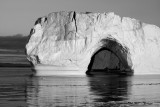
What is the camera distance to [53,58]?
31.3 m

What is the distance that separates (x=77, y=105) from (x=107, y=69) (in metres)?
47.2

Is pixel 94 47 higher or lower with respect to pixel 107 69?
higher

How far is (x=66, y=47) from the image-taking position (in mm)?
31734

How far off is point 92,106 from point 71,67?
19543 mm

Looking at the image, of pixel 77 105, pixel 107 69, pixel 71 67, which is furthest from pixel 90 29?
pixel 107 69

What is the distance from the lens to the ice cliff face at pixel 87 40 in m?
31.7

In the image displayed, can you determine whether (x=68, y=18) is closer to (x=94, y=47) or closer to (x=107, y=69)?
(x=94, y=47)

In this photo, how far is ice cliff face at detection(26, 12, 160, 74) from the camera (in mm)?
31703

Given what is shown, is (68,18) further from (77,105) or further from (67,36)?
(77,105)

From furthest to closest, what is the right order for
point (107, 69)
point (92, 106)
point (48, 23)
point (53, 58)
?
point (107, 69), point (48, 23), point (53, 58), point (92, 106)

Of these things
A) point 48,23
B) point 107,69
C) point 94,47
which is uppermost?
point 48,23

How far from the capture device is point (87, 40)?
32.1 meters

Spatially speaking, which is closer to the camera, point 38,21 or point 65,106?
point 65,106

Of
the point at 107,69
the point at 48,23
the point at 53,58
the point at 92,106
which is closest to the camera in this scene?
the point at 92,106
